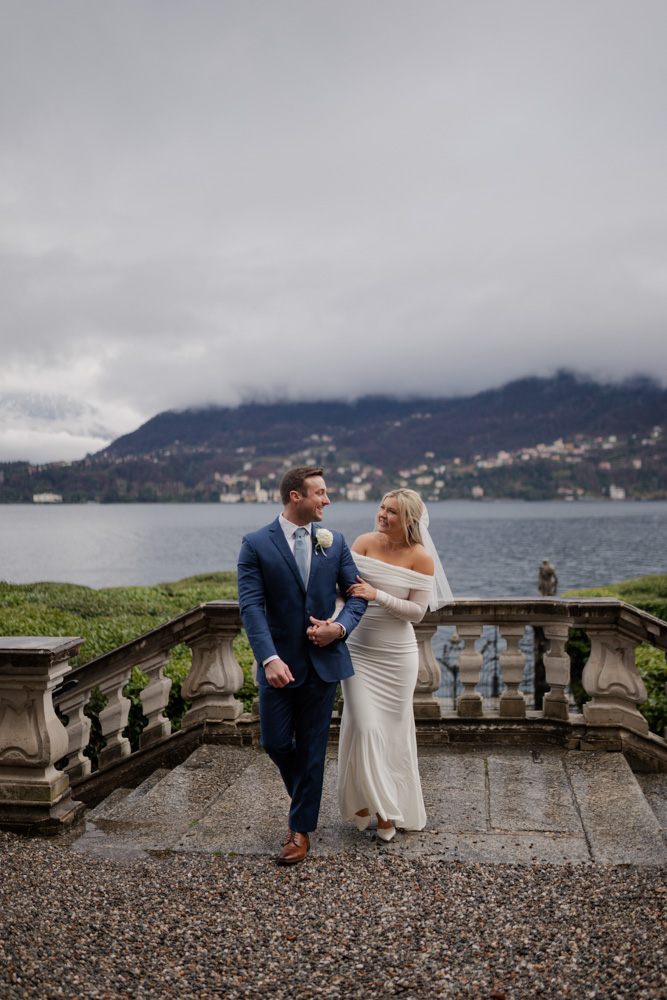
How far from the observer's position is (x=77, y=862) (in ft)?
13.3

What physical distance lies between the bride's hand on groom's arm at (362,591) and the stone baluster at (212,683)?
2.03 m

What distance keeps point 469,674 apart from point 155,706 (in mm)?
2687

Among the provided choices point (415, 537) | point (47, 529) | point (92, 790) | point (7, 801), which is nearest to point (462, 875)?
point (415, 537)

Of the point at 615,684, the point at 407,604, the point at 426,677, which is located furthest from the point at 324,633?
the point at 615,684

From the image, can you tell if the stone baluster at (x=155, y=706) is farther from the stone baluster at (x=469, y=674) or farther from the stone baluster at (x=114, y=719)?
the stone baluster at (x=469, y=674)

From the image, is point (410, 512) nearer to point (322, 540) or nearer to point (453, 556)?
point (322, 540)

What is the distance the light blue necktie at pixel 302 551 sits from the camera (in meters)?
4.25

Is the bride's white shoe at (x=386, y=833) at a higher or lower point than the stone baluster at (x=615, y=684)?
lower

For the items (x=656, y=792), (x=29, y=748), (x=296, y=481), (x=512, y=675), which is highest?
(x=296, y=481)

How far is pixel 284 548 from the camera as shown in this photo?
423 centimetres

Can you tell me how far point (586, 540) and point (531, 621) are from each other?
10008 centimetres

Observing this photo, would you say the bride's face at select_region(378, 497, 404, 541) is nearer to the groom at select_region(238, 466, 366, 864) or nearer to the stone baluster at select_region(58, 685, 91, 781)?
the groom at select_region(238, 466, 366, 864)

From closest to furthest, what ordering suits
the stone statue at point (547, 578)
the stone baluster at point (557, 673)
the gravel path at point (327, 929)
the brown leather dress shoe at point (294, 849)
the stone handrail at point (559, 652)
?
the gravel path at point (327, 929), the brown leather dress shoe at point (294, 849), the stone handrail at point (559, 652), the stone baluster at point (557, 673), the stone statue at point (547, 578)

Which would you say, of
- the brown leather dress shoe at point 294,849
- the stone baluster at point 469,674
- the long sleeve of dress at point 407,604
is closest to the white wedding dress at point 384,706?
the long sleeve of dress at point 407,604
